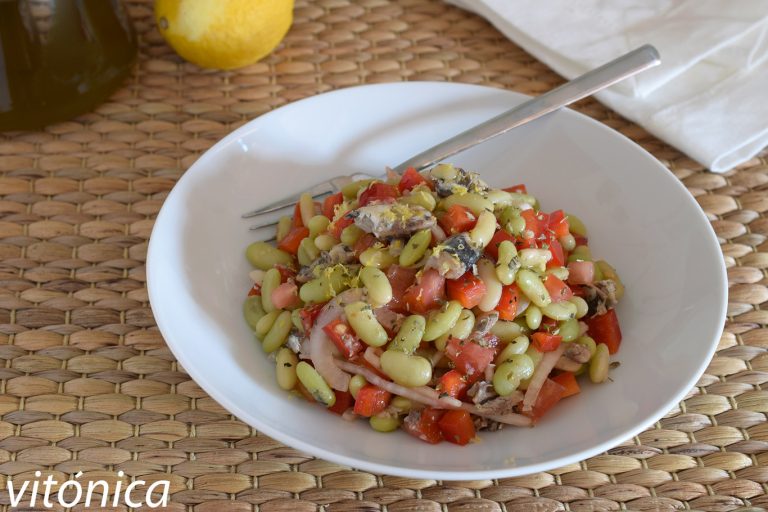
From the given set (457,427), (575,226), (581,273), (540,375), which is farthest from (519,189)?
(457,427)

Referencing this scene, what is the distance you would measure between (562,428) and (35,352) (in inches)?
39.1

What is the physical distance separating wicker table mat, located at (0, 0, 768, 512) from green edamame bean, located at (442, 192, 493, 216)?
0.47 metres

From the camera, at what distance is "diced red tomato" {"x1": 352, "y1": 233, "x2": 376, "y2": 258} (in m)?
1.55

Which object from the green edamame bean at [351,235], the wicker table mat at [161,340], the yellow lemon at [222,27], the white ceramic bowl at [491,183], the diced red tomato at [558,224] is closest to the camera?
the white ceramic bowl at [491,183]

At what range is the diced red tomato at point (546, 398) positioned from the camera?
145cm

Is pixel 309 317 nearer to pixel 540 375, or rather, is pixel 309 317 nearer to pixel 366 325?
pixel 366 325

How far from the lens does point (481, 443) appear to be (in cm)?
141

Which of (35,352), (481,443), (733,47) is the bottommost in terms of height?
(35,352)

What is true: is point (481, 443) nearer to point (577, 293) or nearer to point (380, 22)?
point (577, 293)

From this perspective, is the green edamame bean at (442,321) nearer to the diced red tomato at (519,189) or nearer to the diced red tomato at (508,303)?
the diced red tomato at (508,303)

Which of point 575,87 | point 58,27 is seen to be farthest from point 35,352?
point 575,87

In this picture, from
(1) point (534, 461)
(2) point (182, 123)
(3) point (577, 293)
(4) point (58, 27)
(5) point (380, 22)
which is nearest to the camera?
(1) point (534, 461)

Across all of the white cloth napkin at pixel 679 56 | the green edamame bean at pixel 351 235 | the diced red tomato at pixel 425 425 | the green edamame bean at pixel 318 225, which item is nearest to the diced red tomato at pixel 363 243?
the green edamame bean at pixel 351 235

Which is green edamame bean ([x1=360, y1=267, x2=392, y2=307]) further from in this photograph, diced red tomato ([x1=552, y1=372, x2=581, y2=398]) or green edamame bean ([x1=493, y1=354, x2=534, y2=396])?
diced red tomato ([x1=552, y1=372, x2=581, y2=398])
